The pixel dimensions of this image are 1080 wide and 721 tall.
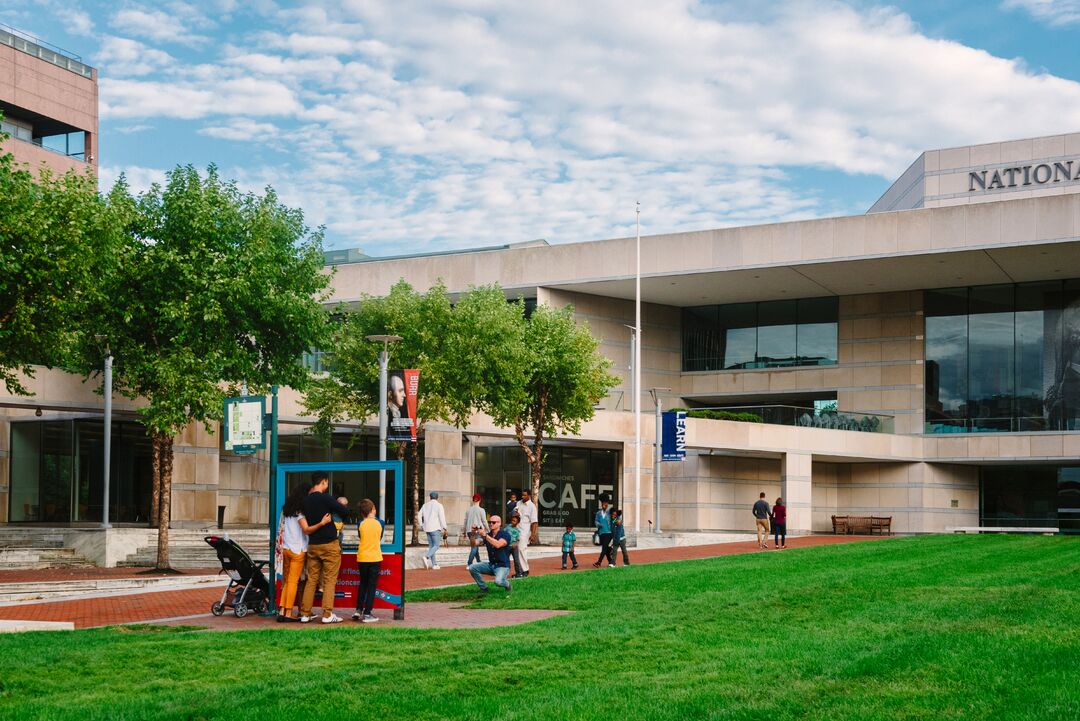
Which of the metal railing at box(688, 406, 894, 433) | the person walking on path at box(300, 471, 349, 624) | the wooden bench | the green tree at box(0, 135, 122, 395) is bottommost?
the wooden bench

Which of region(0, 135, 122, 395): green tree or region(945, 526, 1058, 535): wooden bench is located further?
region(945, 526, 1058, 535): wooden bench

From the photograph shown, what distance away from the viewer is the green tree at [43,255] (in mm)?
20469

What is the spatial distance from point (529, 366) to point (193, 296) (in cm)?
1369

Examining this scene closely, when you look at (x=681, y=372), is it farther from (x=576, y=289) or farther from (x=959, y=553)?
(x=959, y=553)

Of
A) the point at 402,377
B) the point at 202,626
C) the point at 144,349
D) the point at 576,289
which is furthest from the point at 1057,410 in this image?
the point at 202,626

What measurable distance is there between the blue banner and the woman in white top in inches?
1122

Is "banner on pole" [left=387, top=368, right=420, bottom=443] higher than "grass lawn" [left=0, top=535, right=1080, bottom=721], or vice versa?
"banner on pole" [left=387, top=368, right=420, bottom=443]

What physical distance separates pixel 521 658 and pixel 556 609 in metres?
5.95

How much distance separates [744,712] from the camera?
320 inches

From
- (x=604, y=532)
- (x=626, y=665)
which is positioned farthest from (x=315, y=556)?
(x=604, y=532)

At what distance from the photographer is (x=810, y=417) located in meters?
48.8

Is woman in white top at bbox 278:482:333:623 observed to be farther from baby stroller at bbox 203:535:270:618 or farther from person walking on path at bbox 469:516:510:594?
person walking on path at bbox 469:516:510:594

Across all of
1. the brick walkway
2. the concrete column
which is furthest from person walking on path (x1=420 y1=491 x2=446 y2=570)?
the concrete column

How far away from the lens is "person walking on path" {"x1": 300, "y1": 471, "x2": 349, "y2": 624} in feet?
50.1
